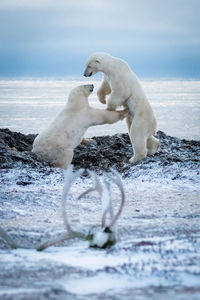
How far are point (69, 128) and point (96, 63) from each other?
115 centimetres

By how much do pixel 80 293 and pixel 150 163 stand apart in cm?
555

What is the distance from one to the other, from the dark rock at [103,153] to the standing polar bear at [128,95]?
1.24 ft

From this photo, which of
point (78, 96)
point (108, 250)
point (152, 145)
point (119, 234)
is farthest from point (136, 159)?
point (108, 250)

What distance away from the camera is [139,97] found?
28.8 feet

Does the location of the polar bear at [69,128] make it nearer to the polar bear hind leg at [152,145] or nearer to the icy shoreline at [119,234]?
the icy shoreline at [119,234]

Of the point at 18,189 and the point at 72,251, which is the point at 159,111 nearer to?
the point at 18,189

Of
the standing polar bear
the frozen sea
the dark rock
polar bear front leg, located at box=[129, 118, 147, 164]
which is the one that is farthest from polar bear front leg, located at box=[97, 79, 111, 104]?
the frozen sea

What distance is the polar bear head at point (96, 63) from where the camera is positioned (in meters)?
8.49

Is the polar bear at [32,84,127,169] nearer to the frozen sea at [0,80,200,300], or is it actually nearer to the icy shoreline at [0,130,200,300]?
the icy shoreline at [0,130,200,300]

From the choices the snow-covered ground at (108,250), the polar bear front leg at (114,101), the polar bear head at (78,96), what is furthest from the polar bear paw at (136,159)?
the snow-covered ground at (108,250)

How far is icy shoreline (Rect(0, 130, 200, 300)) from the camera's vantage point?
2877 millimetres

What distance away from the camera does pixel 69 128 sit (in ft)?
27.5

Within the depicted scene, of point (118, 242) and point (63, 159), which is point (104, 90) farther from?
point (118, 242)

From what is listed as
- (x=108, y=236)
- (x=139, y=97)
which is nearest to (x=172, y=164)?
(x=139, y=97)
